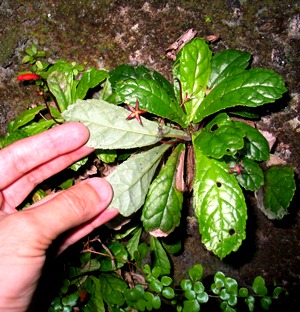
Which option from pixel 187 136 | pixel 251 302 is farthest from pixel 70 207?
pixel 251 302

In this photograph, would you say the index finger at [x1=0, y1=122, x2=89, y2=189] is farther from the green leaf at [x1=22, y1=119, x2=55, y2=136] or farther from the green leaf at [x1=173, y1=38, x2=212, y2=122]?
the green leaf at [x1=173, y1=38, x2=212, y2=122]

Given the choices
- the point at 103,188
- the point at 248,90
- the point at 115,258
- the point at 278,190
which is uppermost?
the point at 248,90

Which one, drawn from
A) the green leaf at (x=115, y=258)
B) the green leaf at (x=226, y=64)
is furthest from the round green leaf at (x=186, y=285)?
the green leaf at (x=226, y=64)

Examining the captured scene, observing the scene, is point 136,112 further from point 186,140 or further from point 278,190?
point 278,190

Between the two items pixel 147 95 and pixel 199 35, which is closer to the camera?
pixel 147 95

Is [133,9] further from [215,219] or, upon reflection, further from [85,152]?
[215,219]

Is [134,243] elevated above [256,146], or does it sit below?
below

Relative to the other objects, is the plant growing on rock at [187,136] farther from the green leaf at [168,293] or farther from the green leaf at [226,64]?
the green leaf at [168,293]

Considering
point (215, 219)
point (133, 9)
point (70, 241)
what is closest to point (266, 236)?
point (215, 219)
